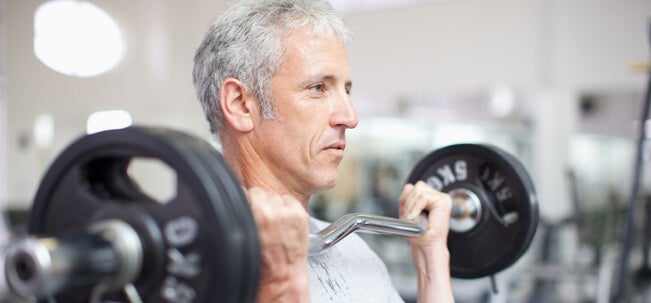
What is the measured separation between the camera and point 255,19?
1220 millimetres

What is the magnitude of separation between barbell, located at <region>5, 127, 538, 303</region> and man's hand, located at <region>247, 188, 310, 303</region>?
0.10m

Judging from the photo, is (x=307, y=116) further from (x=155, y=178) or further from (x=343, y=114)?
(x=155, y=178)

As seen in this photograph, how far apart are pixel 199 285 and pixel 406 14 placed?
19.3ft

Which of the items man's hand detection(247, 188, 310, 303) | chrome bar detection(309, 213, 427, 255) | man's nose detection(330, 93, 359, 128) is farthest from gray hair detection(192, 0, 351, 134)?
man's hand detection(247, 188, 310, 303)

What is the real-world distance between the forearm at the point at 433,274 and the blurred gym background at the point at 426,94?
2819 mm

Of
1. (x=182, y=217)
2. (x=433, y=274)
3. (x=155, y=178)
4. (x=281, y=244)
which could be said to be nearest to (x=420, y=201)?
(x=433, y=274)

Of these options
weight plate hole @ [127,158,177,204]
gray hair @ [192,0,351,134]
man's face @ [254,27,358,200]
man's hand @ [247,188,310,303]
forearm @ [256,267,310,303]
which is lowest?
weight plate hole @ [127,158,177,204]

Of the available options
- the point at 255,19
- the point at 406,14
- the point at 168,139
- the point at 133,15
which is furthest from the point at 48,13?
the point at 168,139

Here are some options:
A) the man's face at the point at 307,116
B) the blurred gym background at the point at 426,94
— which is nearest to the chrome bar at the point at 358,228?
the man's face at the point at 307,116

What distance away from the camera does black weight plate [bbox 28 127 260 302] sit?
726mm

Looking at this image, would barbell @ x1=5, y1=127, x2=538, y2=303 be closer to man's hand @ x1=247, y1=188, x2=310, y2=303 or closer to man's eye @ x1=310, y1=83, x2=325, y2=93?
man's hand @ x1=247, y1=188, x2=310, y2=303

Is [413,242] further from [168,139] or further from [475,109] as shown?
[475,109]

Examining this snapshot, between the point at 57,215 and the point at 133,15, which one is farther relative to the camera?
the point at 133,15

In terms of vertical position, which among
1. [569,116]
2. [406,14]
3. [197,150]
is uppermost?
[406,14]
